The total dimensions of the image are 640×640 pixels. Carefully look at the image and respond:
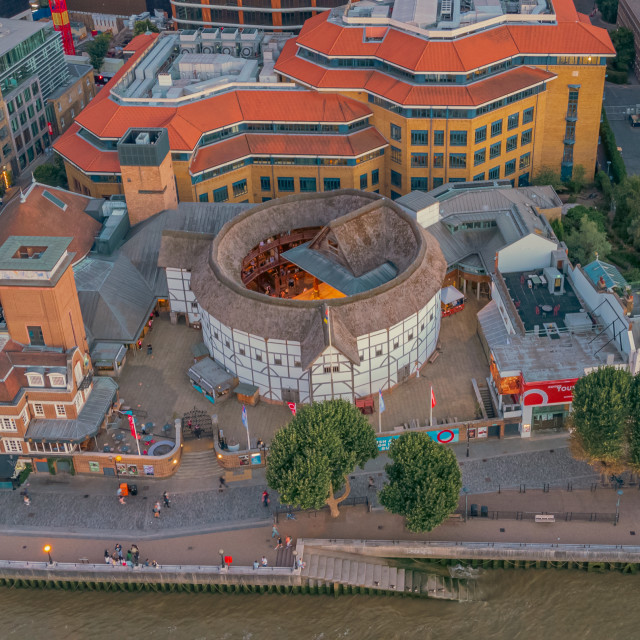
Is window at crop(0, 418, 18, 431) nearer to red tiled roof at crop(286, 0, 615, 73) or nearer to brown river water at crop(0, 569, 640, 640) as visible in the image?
brown river water at crop(0, 569, 640, 640)

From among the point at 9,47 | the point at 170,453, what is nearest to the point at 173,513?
the point at 170,453

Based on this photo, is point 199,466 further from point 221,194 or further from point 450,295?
point 221,194

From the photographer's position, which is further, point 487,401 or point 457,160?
point 457,160

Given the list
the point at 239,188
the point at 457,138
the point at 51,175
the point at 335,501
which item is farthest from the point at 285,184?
the point at 335,501

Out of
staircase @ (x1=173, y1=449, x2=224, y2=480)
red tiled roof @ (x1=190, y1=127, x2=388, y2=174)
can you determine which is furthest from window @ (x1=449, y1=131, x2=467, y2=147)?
staircase @ (x1=173, y1=449, x2=224, y2=480)

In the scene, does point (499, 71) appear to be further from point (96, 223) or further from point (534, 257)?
point (96, 223)

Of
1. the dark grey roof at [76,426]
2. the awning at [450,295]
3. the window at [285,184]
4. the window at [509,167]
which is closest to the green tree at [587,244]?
the awning at [450,295]

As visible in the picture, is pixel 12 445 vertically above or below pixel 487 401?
above
